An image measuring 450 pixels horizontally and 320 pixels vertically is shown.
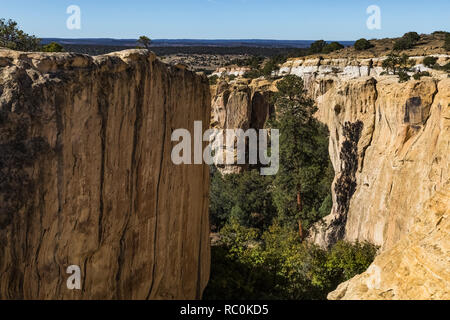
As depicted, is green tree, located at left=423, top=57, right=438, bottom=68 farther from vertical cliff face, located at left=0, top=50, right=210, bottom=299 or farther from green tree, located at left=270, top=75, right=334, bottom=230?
vertical cliff face, located at left=0, top=50, right=210, bottom=299

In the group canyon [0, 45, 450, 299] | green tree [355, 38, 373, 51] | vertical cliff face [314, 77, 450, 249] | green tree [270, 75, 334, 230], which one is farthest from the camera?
green tree [355, 38, 373, 51]

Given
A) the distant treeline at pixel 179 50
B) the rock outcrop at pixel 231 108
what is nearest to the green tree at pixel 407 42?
the distant treeline at pixel 179 50

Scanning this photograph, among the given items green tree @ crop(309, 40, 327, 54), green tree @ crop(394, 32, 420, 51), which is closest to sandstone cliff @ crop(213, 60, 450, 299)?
green tree @ crop(394, 32, 420, 51)

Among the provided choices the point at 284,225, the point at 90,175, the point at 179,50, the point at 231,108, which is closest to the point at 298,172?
the point at 284,225

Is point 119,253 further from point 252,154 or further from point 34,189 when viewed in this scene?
point 252,154

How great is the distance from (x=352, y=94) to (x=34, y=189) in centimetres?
1948

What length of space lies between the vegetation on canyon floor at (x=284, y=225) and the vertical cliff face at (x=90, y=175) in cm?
629

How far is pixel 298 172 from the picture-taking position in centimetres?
2994

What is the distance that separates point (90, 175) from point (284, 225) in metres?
21.3

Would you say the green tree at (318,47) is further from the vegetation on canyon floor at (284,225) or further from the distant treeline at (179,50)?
the vegetation on canyon floor at (284,225)

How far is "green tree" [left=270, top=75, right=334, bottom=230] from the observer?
28.8m

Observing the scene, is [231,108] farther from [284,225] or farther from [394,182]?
[394,182]

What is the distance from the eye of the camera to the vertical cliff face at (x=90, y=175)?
24.5 feet

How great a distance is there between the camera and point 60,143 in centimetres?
804
